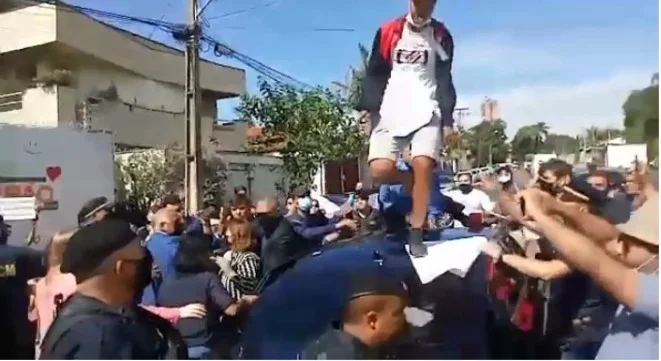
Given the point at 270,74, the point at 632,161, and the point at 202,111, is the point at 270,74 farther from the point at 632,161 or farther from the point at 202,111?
the point at 632,161

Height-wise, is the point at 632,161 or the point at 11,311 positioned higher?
the point at 632,161

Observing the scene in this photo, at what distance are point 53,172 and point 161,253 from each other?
1.16ft

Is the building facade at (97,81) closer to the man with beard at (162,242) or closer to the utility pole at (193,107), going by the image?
the utility pole at (193,107)

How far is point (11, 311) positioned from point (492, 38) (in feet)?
4.84

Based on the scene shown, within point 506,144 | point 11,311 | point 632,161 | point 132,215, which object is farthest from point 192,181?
point 632,161

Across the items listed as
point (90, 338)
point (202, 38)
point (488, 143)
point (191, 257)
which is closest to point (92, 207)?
point (191, 257)

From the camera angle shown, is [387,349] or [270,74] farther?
[270,74]

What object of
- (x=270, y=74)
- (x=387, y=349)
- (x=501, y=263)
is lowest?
(x=387, y=349)

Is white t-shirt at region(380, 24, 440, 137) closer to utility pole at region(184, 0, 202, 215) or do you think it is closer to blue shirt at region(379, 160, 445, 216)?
blue shirt at region(379, 160, 445, 216)

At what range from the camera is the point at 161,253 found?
10.1 feet

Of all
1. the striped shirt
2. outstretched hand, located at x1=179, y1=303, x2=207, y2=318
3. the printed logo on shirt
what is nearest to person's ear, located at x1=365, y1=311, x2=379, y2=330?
the striped shirt

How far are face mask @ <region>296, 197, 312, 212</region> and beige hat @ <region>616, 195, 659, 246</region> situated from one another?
81cm

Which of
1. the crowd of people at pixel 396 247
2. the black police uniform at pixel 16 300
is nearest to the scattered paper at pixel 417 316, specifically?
the crowd of people at pixel 396 247

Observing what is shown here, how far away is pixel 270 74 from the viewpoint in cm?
314
